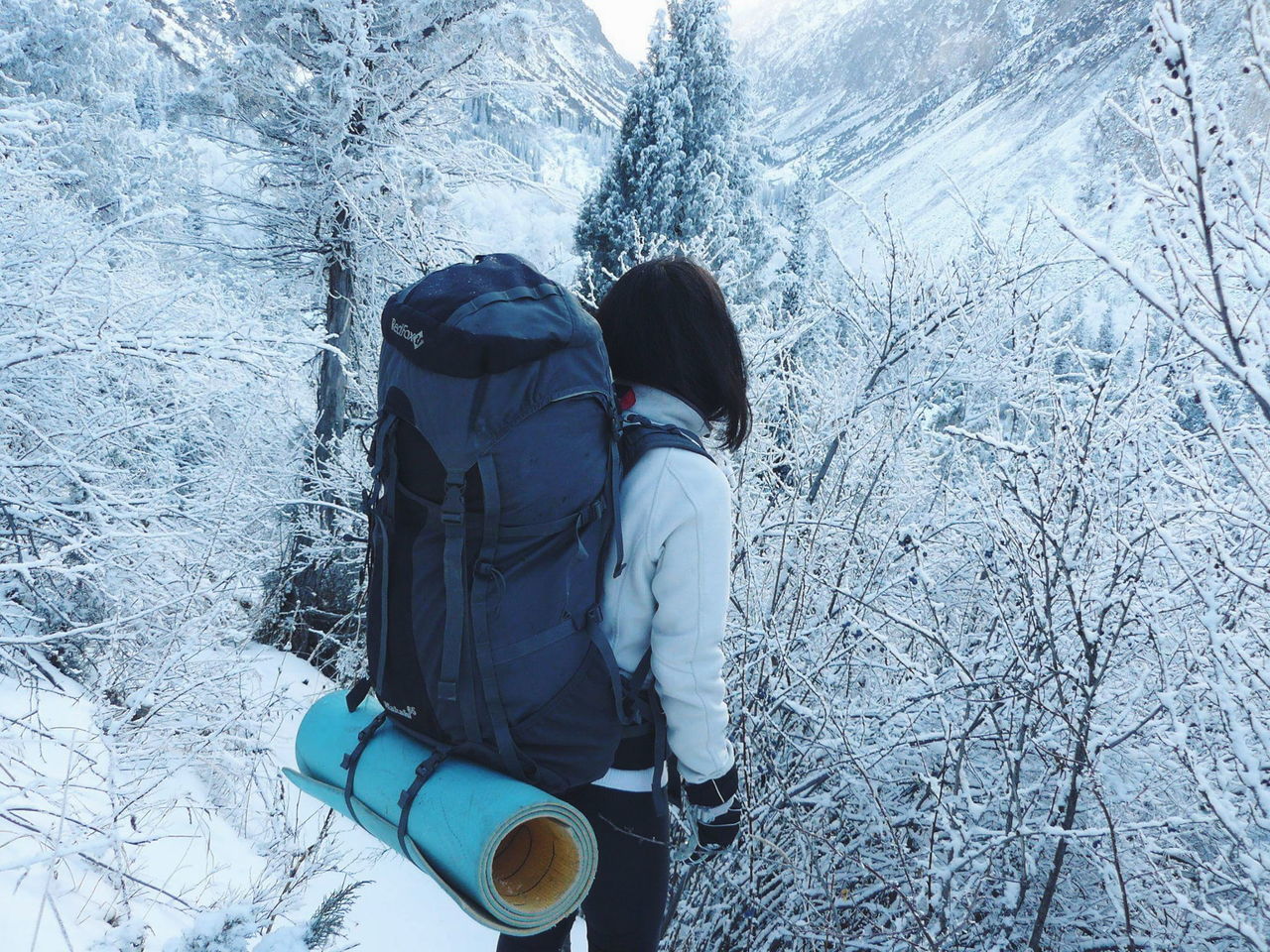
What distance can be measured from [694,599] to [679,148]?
13.2 metres

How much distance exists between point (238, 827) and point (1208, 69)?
15.8 ft

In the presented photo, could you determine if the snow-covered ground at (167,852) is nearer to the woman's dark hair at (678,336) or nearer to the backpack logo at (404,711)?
the backpack logo at (404,711)

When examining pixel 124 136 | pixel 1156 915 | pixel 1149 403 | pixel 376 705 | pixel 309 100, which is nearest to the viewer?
pixel 376 705

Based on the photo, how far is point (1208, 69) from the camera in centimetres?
115

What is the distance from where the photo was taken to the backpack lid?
137 cm

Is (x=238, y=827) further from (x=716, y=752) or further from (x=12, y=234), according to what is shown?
(x=716, y=752)

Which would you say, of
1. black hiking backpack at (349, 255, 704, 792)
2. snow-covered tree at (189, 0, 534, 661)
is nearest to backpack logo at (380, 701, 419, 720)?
black hiking backpack at (349, 255, 704, 792)

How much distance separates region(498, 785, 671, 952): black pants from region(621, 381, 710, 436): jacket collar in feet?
2.70

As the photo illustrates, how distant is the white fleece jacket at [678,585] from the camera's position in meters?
1.50

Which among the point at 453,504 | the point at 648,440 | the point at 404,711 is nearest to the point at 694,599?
the point at 648,440

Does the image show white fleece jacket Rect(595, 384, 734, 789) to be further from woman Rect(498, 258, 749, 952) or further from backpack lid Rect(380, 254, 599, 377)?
backpack lid Rect(380, 254, 599, 377)

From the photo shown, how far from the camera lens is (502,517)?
4.59ft

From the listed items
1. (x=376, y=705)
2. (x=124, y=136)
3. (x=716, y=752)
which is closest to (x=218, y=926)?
(x=376, y=705)

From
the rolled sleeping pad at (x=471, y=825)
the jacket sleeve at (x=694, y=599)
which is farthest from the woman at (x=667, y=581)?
the rolled sleeping pad at (x=471, y=825)
